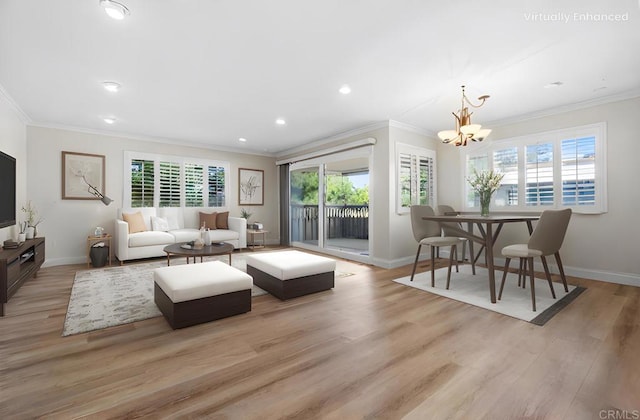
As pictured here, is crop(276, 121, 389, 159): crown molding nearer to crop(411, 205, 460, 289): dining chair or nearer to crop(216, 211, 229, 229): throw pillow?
crop(411, 205, 460, 289): dining chair

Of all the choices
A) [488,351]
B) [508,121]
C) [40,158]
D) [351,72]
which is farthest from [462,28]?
[40,158]

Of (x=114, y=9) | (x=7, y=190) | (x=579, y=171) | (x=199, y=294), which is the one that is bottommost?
(x=199, y=294)

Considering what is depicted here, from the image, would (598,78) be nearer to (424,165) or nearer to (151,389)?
(424,165)

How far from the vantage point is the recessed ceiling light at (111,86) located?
3.21 m

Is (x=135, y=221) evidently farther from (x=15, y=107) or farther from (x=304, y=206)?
(x=304, y=206)

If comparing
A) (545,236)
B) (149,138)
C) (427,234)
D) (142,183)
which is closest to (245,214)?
(142,183)

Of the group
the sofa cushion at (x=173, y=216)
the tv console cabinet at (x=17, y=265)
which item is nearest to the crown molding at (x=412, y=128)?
the sofa cushion at (x=173, y=216)

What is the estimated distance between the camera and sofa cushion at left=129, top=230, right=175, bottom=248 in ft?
15.9

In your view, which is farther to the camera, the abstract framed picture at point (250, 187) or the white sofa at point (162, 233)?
the abstract framed picture at point (250, 187)

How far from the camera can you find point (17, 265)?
2912mm

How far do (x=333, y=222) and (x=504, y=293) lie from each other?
4570mm

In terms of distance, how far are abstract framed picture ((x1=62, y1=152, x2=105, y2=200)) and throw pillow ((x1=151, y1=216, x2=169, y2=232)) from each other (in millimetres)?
977

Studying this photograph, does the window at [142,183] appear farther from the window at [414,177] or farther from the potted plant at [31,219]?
the window at [414,177]

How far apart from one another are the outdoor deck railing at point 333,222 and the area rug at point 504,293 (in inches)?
123
